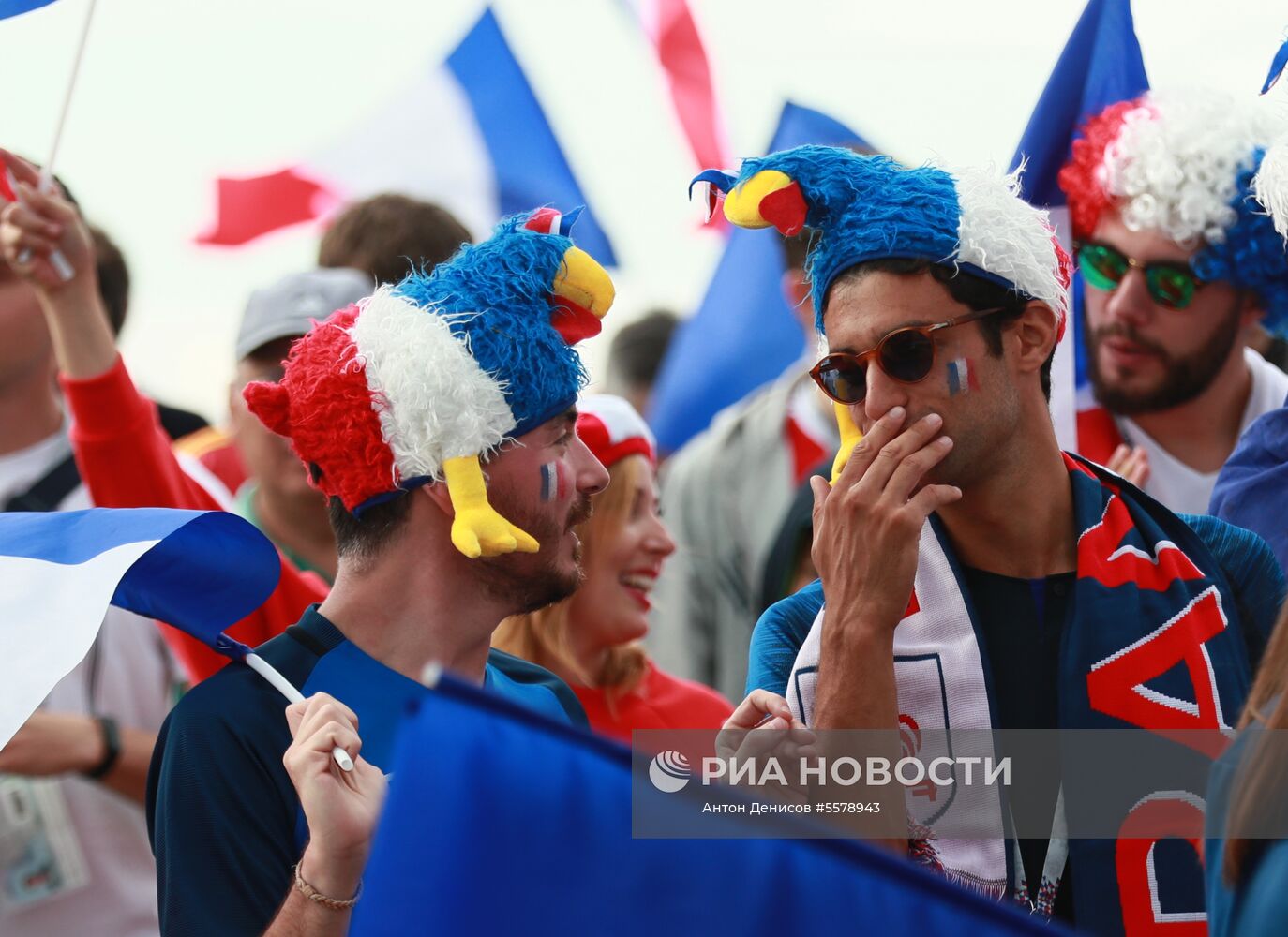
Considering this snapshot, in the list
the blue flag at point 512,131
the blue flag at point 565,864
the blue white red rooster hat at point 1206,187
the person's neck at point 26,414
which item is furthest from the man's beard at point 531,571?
the blue flag at point 512,131

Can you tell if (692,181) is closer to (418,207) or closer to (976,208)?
(976,208)

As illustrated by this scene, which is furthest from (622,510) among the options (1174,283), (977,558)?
(1174,283)

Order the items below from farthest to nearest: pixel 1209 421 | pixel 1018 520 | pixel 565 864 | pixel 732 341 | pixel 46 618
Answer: pixel 732 341, pixel 1209 421, pixel 1018 520, pixel 46 618, pixel 565 864

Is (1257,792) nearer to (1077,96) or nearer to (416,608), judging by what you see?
(416,608)

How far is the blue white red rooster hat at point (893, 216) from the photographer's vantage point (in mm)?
2936

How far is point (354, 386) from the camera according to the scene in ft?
10.3

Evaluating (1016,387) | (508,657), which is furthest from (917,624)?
(508,657)

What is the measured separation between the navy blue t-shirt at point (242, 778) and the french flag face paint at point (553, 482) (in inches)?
18.1

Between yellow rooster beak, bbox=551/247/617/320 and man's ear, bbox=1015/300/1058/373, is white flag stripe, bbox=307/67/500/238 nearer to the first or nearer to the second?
yellow rooster beak, bbox=551/247/617/320

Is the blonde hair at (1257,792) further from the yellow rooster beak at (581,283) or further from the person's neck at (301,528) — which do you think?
the person's neck at (301,528)

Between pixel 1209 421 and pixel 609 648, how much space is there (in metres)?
1.68

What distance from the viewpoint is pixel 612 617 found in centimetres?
422

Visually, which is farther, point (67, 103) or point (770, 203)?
point (67, 103)

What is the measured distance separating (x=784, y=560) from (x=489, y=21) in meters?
2.90
